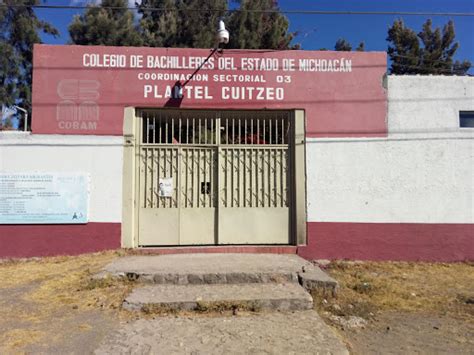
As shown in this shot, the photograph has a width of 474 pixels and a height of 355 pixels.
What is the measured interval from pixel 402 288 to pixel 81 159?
5.71 metres

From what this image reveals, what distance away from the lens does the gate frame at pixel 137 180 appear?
25.8 ft

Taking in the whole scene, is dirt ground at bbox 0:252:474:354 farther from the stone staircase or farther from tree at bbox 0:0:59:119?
tree at bbox 0:0:59:119

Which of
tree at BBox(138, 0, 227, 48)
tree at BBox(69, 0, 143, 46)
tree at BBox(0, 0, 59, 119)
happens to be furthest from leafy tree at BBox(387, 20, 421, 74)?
tree at BBox(0, 0, 59, 119)

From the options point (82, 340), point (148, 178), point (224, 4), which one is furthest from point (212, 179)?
point (224, 4)

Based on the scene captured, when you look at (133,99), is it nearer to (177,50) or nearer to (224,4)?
(177,50)

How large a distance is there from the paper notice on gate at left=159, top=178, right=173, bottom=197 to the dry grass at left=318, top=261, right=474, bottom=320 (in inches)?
122

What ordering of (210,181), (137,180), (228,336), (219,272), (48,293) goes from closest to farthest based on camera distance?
(228,336) < (48,293) < (219,272) < (137,180) < (210,181)

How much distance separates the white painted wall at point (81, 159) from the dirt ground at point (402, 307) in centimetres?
401

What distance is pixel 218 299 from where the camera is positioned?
528 centimetres

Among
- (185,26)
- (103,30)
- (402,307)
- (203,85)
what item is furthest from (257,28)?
(402,307)

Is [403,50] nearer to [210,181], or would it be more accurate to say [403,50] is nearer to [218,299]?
[210,181]

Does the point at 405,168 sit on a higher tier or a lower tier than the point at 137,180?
higher

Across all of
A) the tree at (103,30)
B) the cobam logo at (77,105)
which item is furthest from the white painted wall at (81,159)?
the tree at (103,30)

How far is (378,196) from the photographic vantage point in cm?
803
